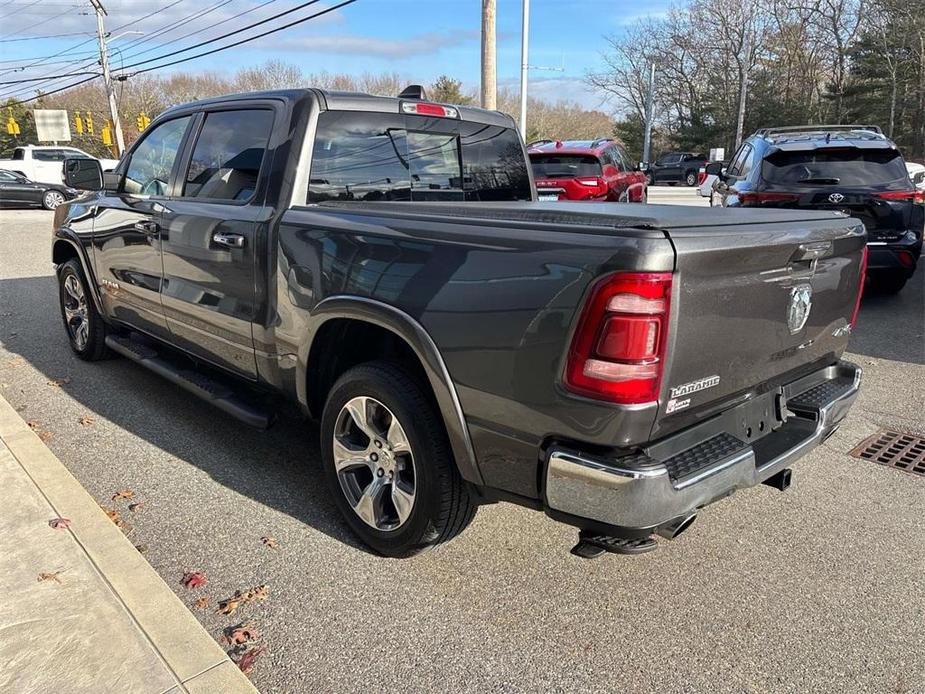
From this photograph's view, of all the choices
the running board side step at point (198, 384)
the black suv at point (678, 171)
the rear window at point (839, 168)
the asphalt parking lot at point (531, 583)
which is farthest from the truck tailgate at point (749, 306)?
the black suv at point (678, 171)

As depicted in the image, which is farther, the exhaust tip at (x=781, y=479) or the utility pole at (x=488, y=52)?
the utility pole at (x=488, y=52)

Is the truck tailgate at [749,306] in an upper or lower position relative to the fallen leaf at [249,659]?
upper

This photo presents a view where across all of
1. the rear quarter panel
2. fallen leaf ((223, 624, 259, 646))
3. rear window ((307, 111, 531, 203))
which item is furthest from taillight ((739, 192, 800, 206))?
fallen leaf ((223, 624, 259, 646))

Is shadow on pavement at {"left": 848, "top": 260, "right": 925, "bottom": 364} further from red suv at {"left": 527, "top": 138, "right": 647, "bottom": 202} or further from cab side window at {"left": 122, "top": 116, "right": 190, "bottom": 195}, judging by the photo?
cab side window at {"left": 122, "top": 116, "right": 190, "bottom": 195}

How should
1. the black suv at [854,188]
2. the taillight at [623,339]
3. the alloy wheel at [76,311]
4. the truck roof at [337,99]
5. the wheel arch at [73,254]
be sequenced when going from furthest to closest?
the black suv at [854,188] < the alloy wheel at [76,311] < the wheel arch at [73,254] < the truck roof at [337,99] < the taillight at [623,339]

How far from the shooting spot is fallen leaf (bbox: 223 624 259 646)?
2.53 meters

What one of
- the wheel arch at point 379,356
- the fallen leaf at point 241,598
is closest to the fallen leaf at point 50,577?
the fallen leaf at point 241,598

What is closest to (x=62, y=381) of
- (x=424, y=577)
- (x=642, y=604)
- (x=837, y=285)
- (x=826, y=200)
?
(x=424, y=577)

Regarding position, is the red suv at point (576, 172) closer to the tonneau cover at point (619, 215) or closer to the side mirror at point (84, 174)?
the side mirror at point (84, 174)

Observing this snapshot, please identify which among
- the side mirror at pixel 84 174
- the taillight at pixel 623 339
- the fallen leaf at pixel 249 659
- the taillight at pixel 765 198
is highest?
the side mirror at pixel 84 174

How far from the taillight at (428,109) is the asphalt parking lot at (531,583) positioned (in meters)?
2.03

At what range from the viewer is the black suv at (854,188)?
7102mm

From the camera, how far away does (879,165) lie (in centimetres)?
737

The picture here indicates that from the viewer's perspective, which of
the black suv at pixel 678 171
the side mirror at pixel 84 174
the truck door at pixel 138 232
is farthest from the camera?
the black suv at pixel 678 171
